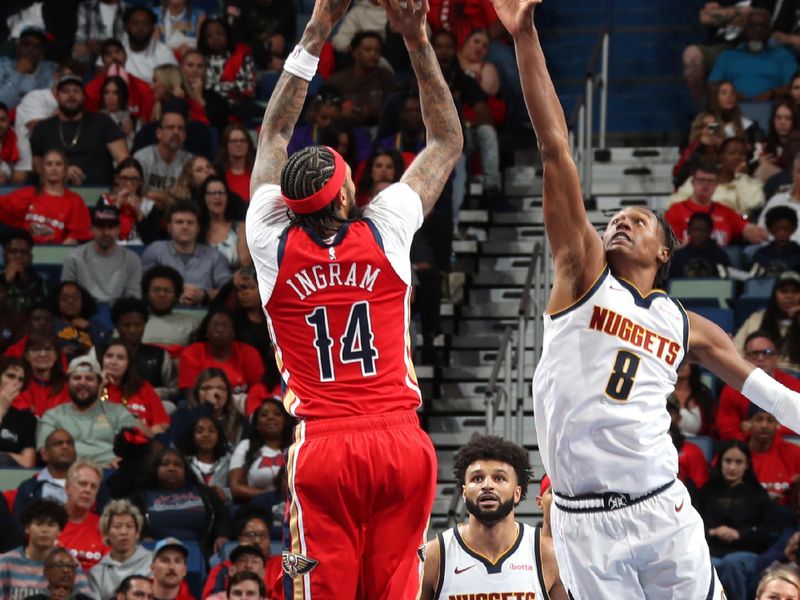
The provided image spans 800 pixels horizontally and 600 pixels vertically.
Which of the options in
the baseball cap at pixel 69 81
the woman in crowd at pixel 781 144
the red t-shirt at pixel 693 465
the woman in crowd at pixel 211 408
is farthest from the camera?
the baseball cap at pixel 69 81

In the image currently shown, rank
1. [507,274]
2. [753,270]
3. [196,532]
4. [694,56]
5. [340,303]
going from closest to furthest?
[340,303] → [196,532] → [753,270] → [507,274] → [694,56]

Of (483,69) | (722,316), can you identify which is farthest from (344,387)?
(483,69)

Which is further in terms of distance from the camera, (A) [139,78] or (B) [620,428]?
(A) [139,78]

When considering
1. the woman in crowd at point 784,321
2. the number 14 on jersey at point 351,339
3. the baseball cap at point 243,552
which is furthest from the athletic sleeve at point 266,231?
the woman in crowd at point 784,321

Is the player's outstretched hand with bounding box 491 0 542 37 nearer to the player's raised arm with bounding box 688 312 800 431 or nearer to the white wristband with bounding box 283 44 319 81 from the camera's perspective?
the white wristband with bounding box 283 44 319 81

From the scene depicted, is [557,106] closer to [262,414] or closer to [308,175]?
[308,175]

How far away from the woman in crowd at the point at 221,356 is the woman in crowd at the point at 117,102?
137 inches

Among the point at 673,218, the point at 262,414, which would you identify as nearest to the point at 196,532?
the point at 262,414

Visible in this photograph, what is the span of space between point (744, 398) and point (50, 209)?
21.1 feet

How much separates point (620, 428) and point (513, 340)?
6.75m

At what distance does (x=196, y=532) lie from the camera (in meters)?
11.2

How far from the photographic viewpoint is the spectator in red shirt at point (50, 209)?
558 inches

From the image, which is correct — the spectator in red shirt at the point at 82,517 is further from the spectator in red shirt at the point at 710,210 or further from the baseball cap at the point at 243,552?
the spectator in red shirt at the point at 710,210

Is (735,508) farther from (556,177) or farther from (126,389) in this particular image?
(556,177)
